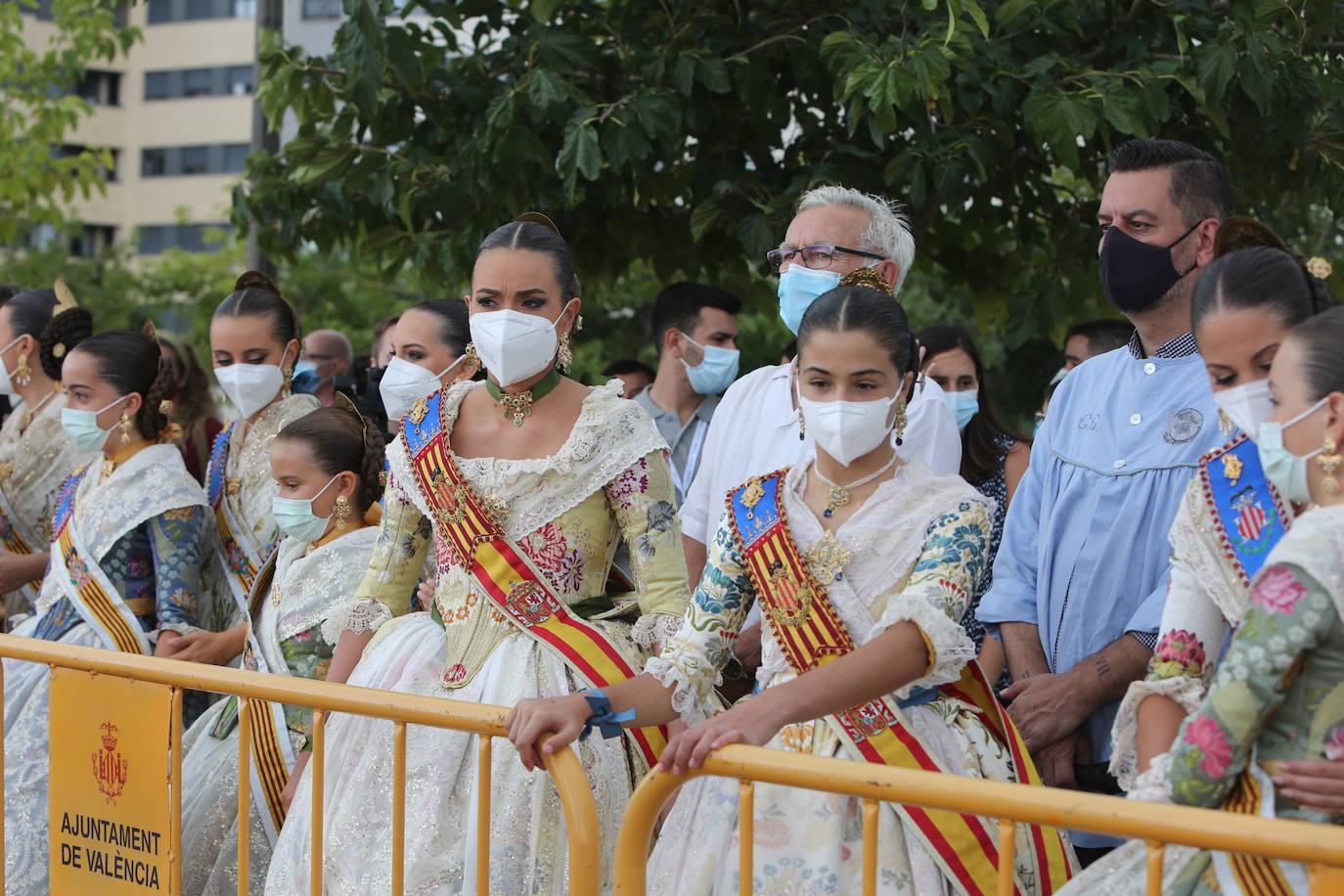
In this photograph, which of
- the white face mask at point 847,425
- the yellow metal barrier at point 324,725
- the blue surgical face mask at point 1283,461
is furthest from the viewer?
the white face mask at point 847,425

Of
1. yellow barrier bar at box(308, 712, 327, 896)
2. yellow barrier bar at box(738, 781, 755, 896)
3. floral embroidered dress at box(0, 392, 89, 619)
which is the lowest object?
floral embroidered dress at box(0, 392, 89, 619)

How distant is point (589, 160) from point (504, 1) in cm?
132

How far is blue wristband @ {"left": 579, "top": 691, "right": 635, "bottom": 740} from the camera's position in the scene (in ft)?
9.76

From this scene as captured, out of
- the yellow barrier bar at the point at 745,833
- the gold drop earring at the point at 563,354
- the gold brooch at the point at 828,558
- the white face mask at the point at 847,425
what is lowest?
the yellow barrier bar at the point at 745,833

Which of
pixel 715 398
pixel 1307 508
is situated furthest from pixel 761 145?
pixel 1307 508

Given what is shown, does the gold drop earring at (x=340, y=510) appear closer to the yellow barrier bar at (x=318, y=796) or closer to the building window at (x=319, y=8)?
the yellow barrier bar at (x=318, y=796)

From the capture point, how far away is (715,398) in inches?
266

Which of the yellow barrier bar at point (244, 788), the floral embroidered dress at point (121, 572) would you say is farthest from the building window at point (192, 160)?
the yellow barrier bar at point (244, 788)

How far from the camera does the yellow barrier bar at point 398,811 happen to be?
315cm

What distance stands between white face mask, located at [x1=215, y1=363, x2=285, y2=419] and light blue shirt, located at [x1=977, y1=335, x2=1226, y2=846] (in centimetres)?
259

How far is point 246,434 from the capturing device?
5.18m

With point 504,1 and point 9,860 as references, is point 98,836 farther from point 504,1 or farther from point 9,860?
point 504,1

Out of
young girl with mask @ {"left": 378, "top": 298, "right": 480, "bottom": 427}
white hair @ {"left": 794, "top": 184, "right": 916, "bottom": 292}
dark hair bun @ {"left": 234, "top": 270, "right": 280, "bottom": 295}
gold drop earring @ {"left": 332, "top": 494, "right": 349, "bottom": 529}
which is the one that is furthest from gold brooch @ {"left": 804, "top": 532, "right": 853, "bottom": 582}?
dark hair bun @ {"left": 234, "top": 270, "right": 280, "bottom": 295}

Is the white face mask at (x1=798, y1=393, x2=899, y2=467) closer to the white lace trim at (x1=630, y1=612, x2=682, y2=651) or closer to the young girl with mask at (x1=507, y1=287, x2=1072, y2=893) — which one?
the young girl with mask at (x1=507, y1=287, x2=1072, y2=893)
